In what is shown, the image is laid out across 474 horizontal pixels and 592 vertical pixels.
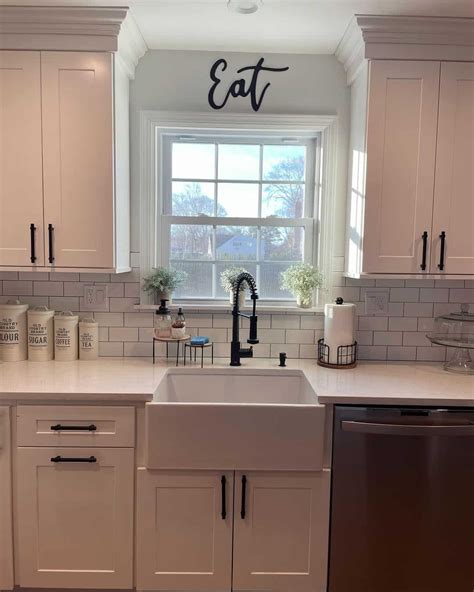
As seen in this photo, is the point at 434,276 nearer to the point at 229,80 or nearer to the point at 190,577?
the point at 229,80

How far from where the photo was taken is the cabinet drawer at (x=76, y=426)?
5.86 ft

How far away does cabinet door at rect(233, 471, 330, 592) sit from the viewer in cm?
181

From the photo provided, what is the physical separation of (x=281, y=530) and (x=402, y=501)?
496 millimetres

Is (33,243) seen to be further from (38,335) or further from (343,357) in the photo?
(343,357)

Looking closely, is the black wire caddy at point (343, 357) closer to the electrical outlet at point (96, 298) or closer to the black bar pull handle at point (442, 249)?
the black bar pull handle at point (442, 249)

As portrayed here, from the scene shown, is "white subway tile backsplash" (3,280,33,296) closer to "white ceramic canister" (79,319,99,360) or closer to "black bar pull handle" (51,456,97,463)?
"white ceramic canister" (79,319,99,360)

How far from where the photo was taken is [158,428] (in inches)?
69.7

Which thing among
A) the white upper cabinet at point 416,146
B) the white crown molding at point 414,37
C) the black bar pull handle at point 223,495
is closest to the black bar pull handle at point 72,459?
the black bar pull handle at point 223,495

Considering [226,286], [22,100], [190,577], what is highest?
[22,100]

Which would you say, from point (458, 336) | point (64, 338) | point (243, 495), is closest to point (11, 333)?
point (64, 338)

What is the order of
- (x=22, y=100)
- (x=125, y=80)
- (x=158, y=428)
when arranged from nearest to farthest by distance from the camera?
(x=158, y=428) → (x=22, y=100) → (x=125, y=80)

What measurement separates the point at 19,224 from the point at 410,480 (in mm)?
2008

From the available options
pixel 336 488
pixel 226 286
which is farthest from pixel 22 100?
pixel 336 488

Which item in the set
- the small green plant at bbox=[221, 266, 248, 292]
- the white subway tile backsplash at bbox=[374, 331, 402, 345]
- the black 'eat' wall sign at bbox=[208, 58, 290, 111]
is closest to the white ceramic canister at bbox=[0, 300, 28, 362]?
the small green plant at bbox=[221, 266, 248, 292]
